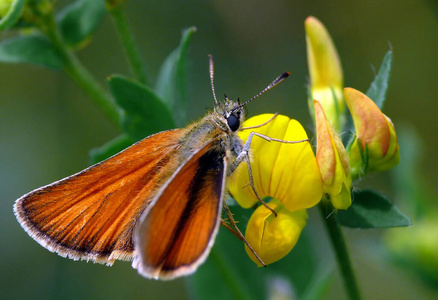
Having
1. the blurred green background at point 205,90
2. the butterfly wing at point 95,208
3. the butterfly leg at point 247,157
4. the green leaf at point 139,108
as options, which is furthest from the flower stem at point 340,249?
the blurred green background at point 205,90

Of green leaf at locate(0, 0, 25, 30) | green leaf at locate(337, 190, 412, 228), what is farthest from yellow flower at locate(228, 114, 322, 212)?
green leaf at locate(0, 0, 25, 30)

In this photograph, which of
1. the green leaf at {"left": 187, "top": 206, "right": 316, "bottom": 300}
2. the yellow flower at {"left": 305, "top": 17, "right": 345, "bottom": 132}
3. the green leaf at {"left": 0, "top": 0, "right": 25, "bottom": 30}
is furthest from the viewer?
the green leaf at {"left": 187, "top": 206, "right": 316, "bottom": 300}

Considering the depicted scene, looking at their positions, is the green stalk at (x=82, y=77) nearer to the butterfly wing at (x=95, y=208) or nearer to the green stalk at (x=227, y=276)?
the butterfly wing at (x=95, y=208)

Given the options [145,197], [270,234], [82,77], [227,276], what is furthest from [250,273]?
[82,77]

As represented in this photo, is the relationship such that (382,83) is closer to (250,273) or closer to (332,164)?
(332,164)

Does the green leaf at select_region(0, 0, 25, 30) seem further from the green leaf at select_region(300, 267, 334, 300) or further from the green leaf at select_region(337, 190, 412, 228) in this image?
the green leaf at select_region(300, 267, 334, 300)

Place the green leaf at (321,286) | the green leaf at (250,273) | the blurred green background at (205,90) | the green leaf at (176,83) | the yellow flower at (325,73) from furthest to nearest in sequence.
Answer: the blurred green background at (205,90) < the green leaf at (250,273) < the green leaf at (321,286) < the green leaf at (176,83) < the yellow flower at (325,73)

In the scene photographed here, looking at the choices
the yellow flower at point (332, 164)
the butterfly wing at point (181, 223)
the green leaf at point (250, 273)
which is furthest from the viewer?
the green leaf at point (250, 273)
